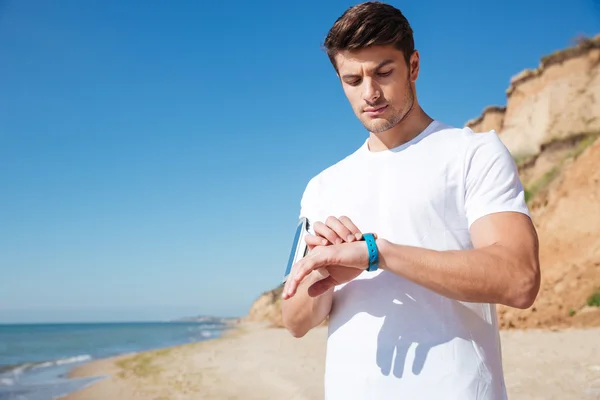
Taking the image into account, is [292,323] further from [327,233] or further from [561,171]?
[561,171]

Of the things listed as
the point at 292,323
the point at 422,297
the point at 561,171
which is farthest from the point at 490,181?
the point at 561,171

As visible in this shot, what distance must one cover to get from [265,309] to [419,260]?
135 feet

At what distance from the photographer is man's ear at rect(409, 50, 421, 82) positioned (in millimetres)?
1724

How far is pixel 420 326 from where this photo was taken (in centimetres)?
144

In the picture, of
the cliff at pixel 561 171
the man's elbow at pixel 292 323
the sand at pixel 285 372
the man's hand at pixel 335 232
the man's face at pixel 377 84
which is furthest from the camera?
the cliff at pixel 561 171

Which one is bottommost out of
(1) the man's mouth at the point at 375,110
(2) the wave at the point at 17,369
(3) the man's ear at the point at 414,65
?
(2) the wave at the point at 17,369

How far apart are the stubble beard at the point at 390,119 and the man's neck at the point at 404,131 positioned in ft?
0.08

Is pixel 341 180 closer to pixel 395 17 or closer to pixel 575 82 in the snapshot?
pixel 395 17

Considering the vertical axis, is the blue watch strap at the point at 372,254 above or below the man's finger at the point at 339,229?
below

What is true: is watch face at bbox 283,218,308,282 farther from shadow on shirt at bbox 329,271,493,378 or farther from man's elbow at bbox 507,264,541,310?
man's elbow at bbox 507,264,541,310

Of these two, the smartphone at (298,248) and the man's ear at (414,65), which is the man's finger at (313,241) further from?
the man's ear at (414,65)

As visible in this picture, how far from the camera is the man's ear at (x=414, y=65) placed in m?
A: 1.72

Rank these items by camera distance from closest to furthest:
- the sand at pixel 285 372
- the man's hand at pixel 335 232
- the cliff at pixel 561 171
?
the man's hand at pixel 335 232, the sand at pixel 285 372, the cliff at pixel 561 171

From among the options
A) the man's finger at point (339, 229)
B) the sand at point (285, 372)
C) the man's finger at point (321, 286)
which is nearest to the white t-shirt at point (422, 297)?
the man's finger at point (321, 286)
